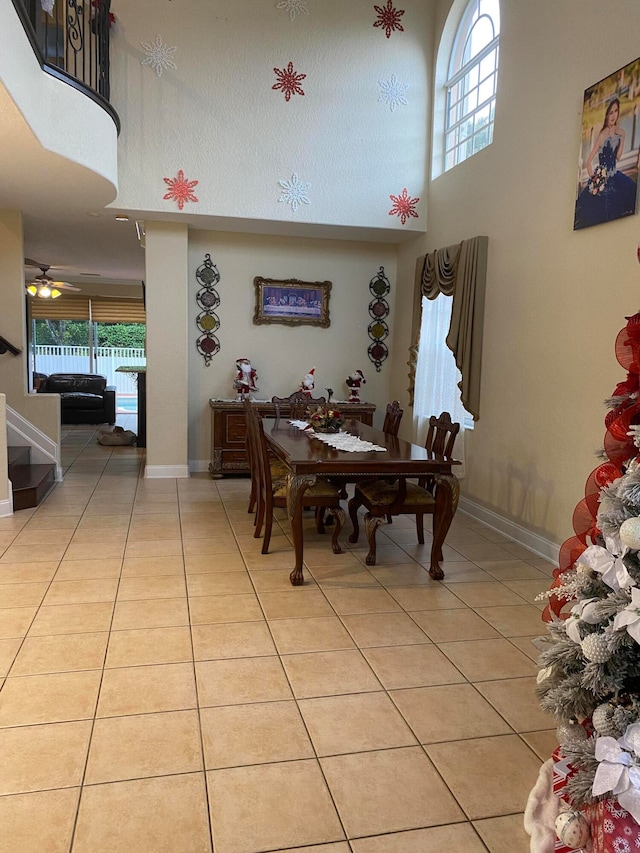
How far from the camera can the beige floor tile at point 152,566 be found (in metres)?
3.47

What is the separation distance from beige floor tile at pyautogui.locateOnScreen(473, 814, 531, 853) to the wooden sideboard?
446cm

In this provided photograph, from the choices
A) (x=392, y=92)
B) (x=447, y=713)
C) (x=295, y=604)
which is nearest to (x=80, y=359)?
(x=392, y=92)

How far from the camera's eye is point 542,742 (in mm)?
2061

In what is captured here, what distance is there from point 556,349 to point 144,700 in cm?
305

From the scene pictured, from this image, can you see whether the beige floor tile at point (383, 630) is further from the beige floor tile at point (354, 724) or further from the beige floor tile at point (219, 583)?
the beige floor tile at point (219, 583)

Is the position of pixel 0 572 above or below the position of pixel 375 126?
below

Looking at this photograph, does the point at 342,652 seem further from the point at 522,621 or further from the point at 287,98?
the point at 287,98

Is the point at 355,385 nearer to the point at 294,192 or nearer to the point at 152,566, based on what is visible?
the point at 294,192

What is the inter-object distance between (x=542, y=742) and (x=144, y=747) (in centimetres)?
133

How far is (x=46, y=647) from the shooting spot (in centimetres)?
259

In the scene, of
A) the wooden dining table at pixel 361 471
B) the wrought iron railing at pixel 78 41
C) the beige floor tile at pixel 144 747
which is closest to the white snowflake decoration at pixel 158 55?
the wrought iron railing at pixel 78 41

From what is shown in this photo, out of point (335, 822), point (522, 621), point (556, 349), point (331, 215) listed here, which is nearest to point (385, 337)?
point (331, 215)

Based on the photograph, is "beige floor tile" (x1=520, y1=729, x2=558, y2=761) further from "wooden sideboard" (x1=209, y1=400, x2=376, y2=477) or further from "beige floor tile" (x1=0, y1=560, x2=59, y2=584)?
"wooden sideboard" (x1=209, y1=400, x2=376, y2=477)

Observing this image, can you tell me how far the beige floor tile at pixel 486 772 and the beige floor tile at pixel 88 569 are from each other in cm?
215
